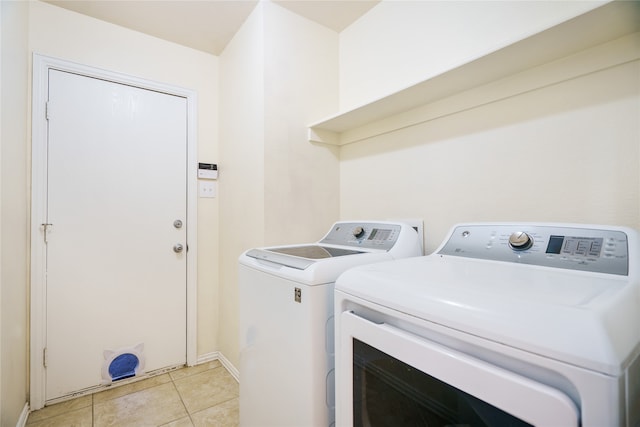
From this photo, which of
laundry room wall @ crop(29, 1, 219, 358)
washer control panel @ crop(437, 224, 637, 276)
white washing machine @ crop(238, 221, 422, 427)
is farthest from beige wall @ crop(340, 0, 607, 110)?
laundry room wall @ crop(29, 1, 219, 358)

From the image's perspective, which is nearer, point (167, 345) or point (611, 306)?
point (611, 306)

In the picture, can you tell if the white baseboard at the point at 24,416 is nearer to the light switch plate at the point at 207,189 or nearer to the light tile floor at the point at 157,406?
the light tile floor at the point at 157,406

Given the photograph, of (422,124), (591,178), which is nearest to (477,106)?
(422,124)

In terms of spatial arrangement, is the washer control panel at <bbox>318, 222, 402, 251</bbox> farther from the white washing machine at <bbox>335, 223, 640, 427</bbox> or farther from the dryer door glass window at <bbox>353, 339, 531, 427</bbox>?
the dryer door glass window at <bbox>353, 339, 531, 427</bbox>

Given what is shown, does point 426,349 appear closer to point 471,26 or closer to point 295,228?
point 295,228

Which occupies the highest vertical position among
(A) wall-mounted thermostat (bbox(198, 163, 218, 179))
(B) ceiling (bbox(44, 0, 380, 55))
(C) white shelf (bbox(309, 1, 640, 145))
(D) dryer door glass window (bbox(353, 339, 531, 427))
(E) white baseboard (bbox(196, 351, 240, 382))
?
(B) ceiling (bbox(44, 0, 380, 55))

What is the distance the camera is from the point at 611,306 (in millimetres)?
500

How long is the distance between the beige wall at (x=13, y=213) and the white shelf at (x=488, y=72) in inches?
59.7

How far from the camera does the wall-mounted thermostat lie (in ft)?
7.42

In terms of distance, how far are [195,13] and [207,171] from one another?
105 cm

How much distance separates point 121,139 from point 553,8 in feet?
7.97

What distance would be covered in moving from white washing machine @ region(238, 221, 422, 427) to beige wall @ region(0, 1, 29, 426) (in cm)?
107

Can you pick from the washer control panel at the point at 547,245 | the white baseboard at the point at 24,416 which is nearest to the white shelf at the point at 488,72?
the washer control panel at the point at 547,245

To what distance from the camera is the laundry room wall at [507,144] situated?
0.97 metres
